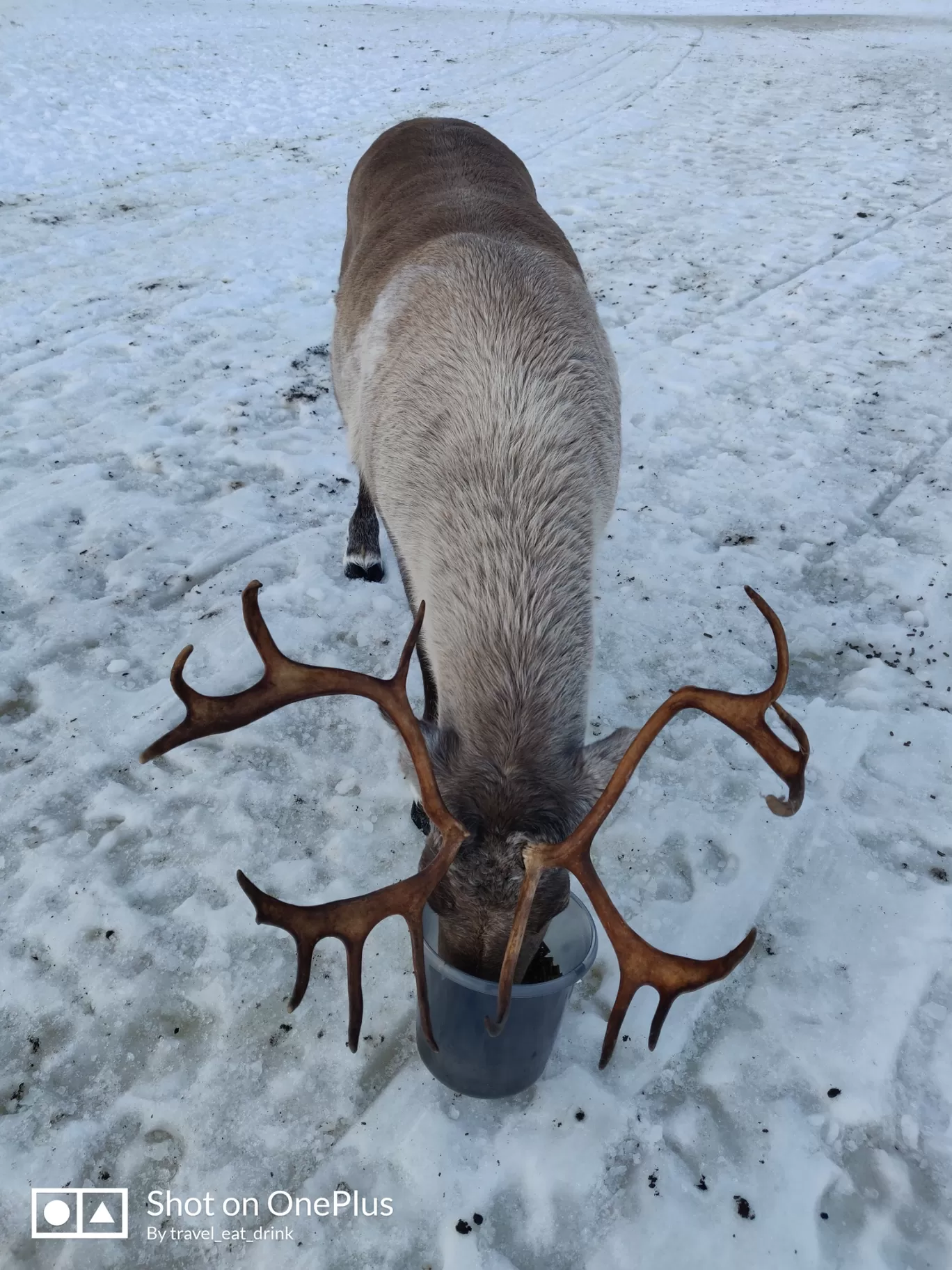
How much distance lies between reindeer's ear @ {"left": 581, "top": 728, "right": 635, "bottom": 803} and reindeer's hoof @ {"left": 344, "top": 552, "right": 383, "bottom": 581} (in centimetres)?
207

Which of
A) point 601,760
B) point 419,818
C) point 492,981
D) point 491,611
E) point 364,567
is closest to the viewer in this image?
point 492,981

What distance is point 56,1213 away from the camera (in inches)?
82.4

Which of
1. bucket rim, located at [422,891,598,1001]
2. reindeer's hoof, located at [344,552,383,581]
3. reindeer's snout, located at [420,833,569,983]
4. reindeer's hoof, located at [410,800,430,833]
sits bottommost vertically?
reindeer's hoof, located at [410,800,430,833]

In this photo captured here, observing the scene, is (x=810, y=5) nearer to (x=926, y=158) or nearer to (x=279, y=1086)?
(x=926, y=158)

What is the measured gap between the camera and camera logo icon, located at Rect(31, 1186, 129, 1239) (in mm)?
2082

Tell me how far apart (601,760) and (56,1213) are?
179 centimetres

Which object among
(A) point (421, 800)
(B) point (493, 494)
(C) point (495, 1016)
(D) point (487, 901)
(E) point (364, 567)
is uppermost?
(B) point (493, 494)

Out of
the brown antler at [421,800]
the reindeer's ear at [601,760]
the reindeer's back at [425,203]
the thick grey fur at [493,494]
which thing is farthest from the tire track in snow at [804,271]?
the brown antler at [421,800]

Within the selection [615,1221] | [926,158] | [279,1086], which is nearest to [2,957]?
[279,1086]

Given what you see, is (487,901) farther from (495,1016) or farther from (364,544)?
(364,544)

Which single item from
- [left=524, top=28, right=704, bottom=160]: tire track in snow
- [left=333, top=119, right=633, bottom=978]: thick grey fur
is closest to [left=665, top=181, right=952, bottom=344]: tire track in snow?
[left=333, top=119, right=633, bottom=978]: thick grey fur

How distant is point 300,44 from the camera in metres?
12.9

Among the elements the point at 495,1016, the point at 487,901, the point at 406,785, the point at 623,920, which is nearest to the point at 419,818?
the point at 406,785

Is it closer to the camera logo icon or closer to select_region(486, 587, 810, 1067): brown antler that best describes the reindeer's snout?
select_region(486, 587, 810, 1067): brown antler
